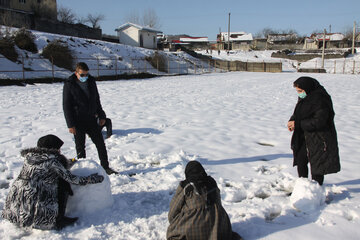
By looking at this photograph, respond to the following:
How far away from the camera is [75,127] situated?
14.3 feet

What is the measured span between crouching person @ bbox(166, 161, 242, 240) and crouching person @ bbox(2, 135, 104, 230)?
47.7 inches

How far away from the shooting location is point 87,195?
331 cm

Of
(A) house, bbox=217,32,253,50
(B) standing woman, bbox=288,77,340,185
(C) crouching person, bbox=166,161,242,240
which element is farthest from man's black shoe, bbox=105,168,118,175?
(A) house, bbox=217,32,253,50

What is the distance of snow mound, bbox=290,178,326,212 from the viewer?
11.4 feet

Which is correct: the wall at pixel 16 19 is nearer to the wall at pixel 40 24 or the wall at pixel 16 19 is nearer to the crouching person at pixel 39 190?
the wall at pixel 40 24

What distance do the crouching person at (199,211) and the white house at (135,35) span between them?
1737 inches

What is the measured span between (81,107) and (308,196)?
3.20 m

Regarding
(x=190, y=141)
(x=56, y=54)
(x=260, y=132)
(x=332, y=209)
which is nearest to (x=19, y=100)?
(x=190, y=141)

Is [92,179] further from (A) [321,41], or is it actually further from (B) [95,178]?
(A) [321,41]

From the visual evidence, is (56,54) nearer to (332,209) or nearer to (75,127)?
(75,127)

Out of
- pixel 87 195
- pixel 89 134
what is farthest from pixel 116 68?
pixel 87 195

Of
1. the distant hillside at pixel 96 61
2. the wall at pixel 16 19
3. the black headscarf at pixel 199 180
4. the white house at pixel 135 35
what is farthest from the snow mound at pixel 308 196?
the white house at pixel 135 35

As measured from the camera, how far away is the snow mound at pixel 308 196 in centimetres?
348

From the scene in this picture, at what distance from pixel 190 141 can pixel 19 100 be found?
8710mm
